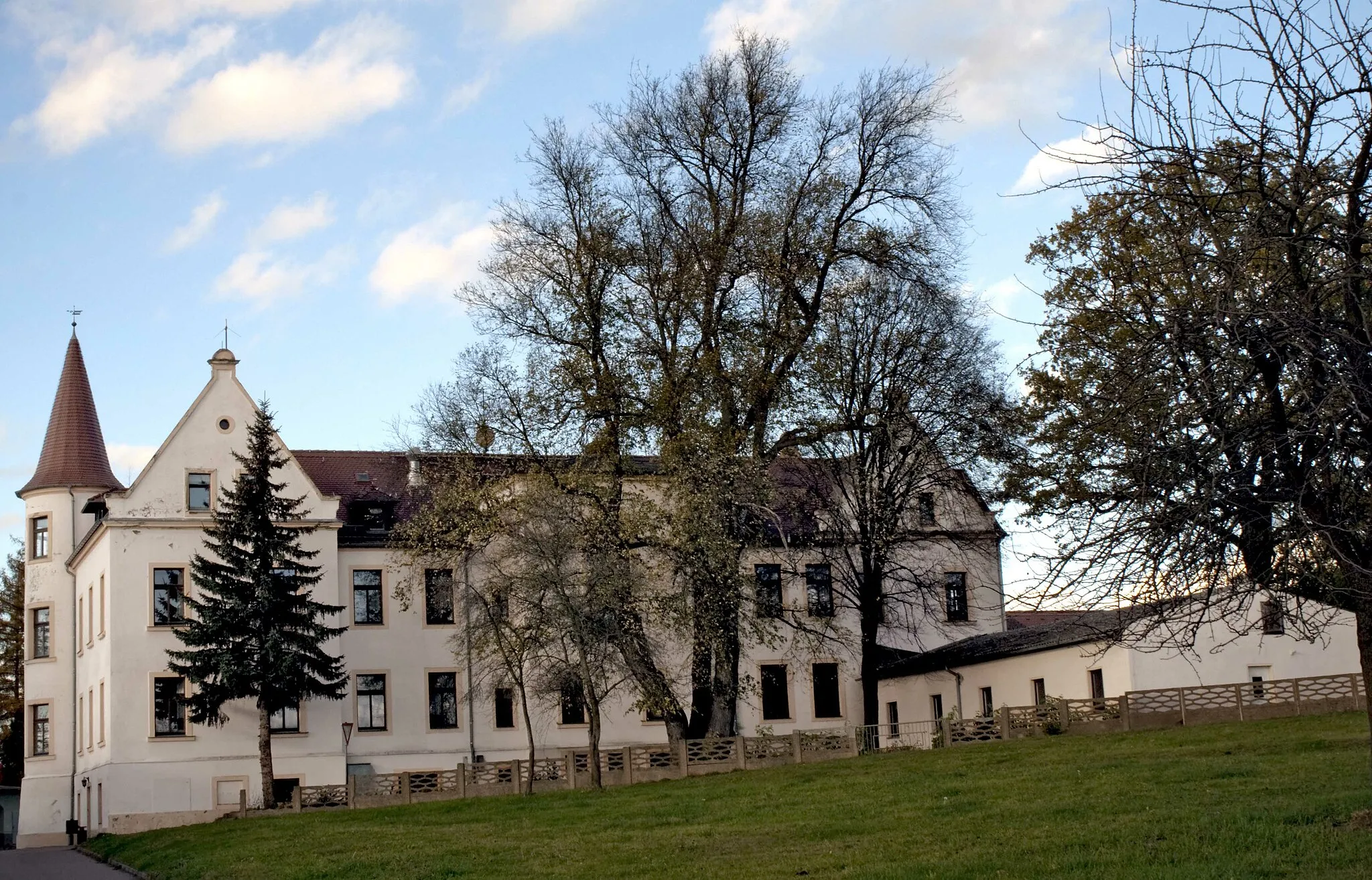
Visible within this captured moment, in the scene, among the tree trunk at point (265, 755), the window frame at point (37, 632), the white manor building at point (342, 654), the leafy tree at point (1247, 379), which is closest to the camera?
the leafy tree at point (1247, 379)

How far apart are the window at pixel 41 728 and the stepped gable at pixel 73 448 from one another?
295 inches

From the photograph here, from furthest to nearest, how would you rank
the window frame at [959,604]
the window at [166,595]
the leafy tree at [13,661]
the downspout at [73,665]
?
the leafy tree at [13,661], the window frame at [959,604], the downspout at [73,665], the window at [166,595]

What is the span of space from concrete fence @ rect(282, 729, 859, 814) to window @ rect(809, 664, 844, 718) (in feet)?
37.2

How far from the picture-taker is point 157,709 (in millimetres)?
44000

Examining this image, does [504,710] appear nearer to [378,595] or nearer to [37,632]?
[378,595]

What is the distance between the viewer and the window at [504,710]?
4819 cm

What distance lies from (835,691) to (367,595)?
16456 mm

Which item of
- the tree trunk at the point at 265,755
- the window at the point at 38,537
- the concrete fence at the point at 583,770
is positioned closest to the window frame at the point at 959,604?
the concrete fence at the point at 583,770

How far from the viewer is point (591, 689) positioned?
35.2m

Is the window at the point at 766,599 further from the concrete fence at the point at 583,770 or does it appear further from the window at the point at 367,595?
the window at the point at 367,595

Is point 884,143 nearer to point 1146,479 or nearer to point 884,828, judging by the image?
point 884,828

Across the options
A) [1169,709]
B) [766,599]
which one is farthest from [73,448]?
[1169,709]

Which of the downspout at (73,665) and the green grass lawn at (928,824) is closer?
the green grass lawn at (928,824)

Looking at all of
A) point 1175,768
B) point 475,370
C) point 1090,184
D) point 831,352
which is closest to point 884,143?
point 831,352
